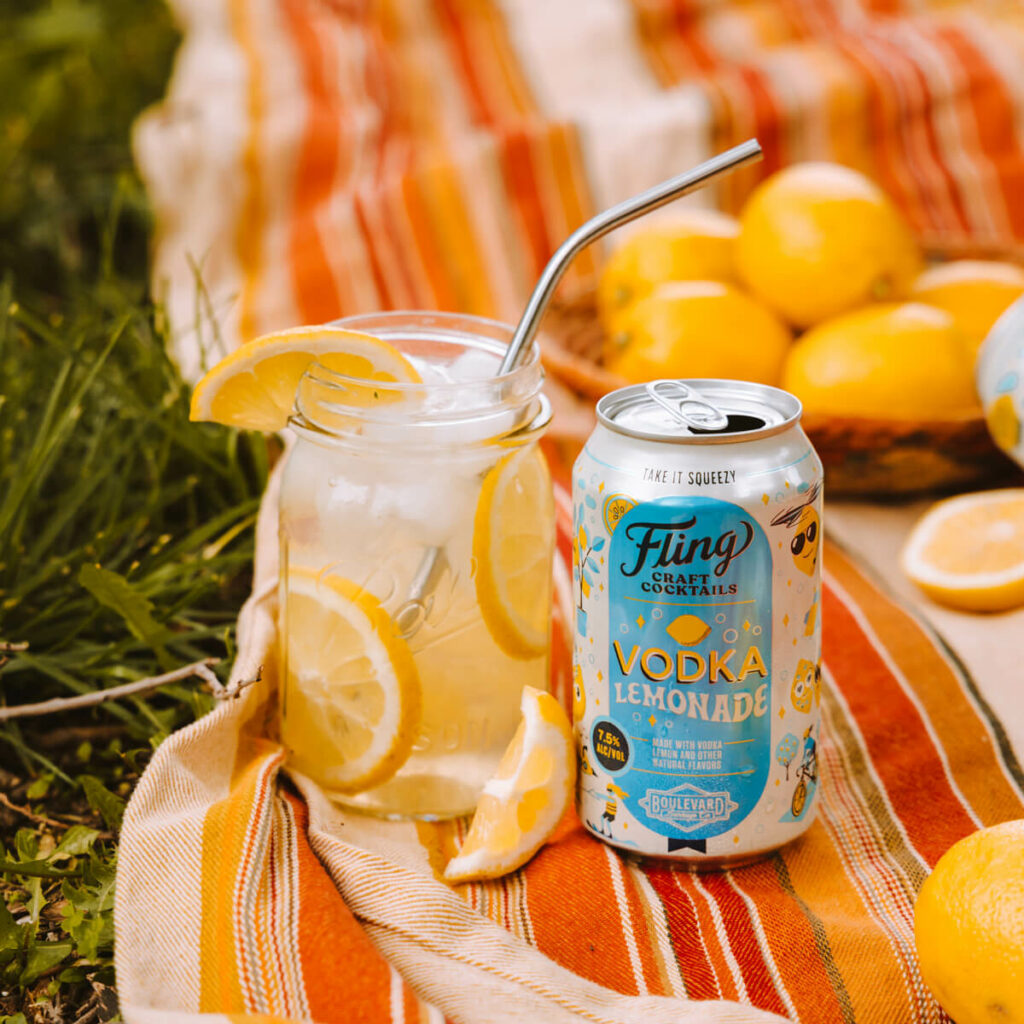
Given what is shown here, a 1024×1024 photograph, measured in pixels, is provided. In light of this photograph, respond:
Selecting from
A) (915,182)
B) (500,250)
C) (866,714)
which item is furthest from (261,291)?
(866,714)

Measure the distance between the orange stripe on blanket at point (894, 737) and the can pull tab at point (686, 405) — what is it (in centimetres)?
37

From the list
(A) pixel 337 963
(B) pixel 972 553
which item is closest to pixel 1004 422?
(B) pixel 972 553

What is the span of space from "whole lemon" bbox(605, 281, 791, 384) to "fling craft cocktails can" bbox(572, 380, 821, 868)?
51 centimetres

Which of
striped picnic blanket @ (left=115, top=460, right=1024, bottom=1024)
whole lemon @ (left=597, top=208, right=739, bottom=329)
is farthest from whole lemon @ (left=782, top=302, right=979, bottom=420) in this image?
striped picnic blanket @ (left=115, top=460, right=1024, bottom=1024)

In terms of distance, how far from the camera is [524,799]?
912 mm

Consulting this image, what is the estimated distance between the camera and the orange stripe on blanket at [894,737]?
98 cm

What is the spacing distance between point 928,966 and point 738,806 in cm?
17

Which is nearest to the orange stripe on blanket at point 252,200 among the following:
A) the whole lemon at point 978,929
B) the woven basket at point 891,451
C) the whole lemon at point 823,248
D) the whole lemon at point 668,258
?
the whole lemon at point 668,258

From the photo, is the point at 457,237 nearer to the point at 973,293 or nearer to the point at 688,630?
the point at 973,293

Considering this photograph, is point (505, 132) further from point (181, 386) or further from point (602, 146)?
point (181, 386)

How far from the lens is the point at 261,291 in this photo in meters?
2.02

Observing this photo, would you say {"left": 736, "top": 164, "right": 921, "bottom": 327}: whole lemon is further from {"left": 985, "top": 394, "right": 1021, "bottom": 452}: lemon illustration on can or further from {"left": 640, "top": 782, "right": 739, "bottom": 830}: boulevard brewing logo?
{"left": 640, "top": 782, "right": 739, "bottom": 830}: boulevard brewing logo

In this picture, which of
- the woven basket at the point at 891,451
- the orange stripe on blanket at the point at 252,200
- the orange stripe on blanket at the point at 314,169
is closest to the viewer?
the woven basket at the point at 891,451

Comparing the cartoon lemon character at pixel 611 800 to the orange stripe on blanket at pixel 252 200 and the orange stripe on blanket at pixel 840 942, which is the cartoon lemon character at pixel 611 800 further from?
the orange stripe on blanket at pixel 252 200
